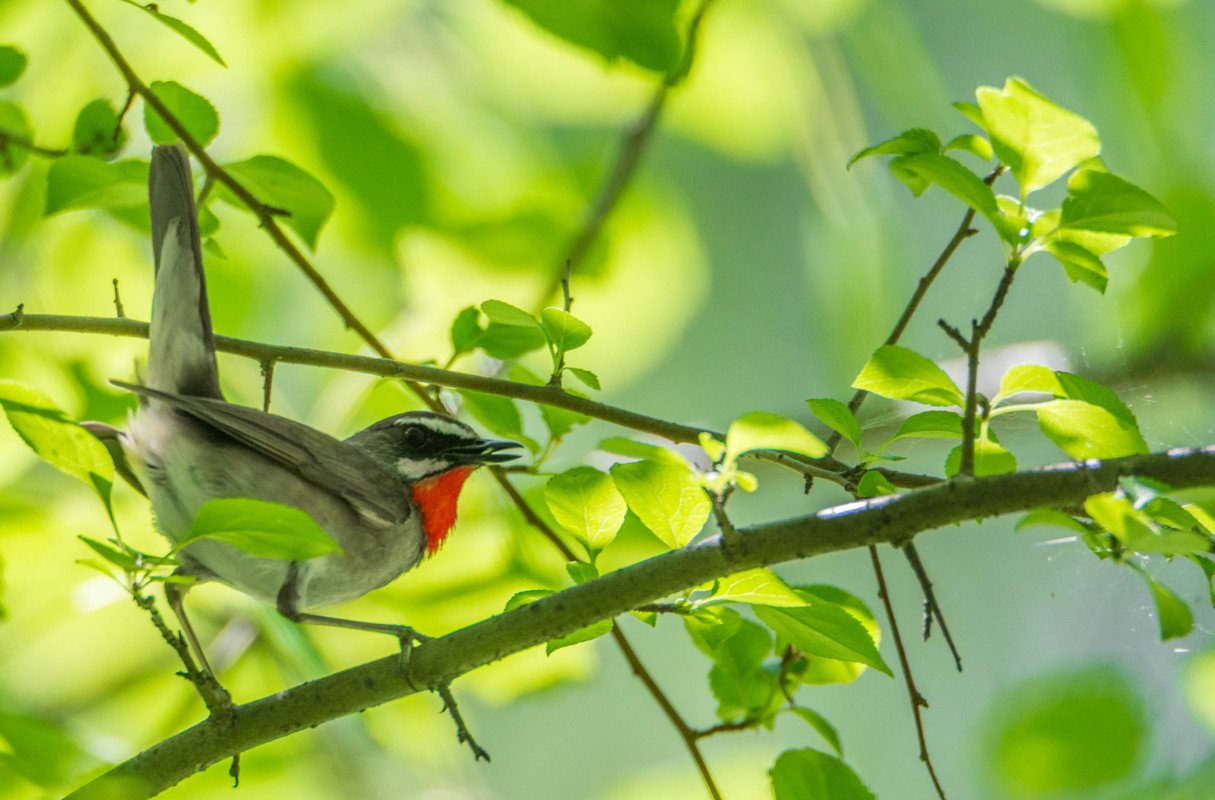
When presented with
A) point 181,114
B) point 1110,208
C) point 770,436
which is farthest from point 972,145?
point 181,114

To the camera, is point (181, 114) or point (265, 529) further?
point (181, 114)

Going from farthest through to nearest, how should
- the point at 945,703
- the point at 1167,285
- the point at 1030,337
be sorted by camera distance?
the point at 945,703, the point at 1030,337, the point at 1167,285

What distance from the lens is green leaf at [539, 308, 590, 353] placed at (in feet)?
5.47

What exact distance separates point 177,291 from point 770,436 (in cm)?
161

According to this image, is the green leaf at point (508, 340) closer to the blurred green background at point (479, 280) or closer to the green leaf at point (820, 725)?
the blurred green background at point (479, 280)

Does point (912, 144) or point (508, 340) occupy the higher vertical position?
point (508, 340)

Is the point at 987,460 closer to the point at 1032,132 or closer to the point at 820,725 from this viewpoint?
the point at 1032,132

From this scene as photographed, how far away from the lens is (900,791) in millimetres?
6156

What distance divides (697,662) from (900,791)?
1.37 metres

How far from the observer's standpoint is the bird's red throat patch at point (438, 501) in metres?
3.07

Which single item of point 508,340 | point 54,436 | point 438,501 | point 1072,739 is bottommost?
point 1072,739

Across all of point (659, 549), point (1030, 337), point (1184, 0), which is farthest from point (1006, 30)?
point (659, 549)

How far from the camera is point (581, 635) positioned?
164 cm

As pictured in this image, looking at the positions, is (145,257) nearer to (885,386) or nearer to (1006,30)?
(885,386)
